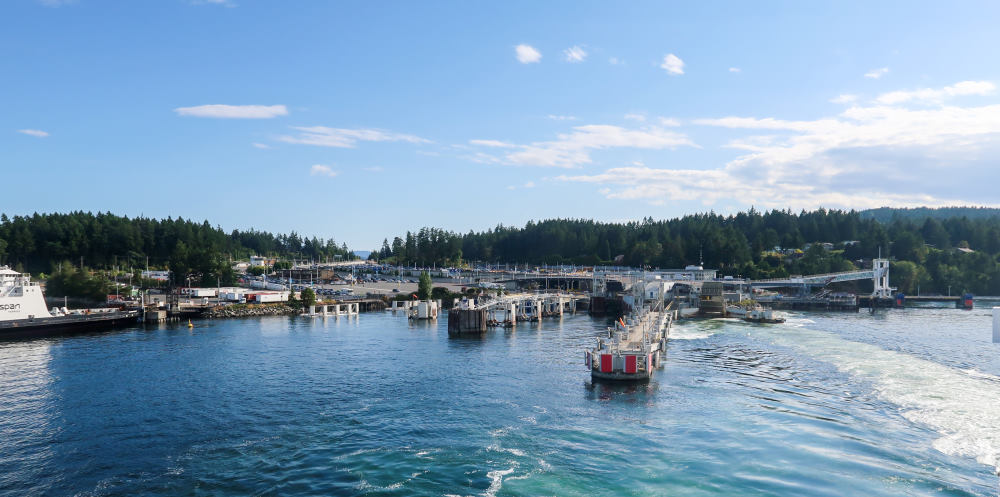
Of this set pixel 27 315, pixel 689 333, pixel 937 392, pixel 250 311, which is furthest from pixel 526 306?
pixel 27 315

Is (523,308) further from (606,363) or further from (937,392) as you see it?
(937,392)

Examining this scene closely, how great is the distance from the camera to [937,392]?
3997 cm

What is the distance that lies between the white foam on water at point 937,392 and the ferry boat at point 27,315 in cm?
9104

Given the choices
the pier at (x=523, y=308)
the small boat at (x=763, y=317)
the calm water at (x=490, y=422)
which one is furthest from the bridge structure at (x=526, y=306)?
the small boat at (x=763, y=317)

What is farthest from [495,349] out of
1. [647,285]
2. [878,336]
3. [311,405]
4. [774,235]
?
[774,235]

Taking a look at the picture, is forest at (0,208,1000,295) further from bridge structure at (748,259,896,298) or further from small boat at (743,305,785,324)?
small boat at (743,305,785,324)

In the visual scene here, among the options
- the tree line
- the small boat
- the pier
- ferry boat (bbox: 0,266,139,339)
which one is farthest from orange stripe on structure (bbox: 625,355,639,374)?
the tree line

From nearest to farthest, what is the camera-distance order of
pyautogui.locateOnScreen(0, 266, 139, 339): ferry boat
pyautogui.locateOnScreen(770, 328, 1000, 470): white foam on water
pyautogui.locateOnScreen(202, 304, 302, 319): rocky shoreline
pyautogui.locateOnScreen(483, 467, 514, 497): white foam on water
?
pyautogui.locateOnScreen(483, 467, 514, 497): white foam on water
pyautogui.locateOnScreen(770, 328, 1000, 470): white foam on water
pyautogui.locateOnScreen(0, 266, 139, 339): ferry boat
pyautogui.locateOnScreen(202, 304, 302, 319): rocky shoreline

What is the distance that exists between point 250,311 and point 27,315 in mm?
33330

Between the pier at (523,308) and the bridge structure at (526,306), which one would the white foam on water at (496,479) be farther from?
the bridge structure at (526,306)

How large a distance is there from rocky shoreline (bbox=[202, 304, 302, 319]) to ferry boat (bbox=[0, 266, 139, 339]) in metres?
21.1

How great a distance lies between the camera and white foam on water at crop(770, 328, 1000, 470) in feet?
96.8

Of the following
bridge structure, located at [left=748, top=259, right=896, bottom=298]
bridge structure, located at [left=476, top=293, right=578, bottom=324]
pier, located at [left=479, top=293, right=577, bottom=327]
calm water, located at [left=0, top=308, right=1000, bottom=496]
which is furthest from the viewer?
bridge structure, located at [left=748, top=259, right=896, bottom=298]

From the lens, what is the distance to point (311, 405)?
120 ft
